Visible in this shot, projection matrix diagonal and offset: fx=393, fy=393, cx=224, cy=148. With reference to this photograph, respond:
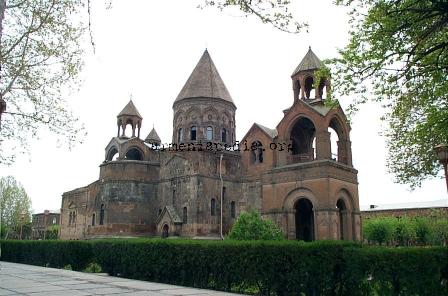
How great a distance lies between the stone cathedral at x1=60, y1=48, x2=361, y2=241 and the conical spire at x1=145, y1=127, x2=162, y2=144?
2.65 ft

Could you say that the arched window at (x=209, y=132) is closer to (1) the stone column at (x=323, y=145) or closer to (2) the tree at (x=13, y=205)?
(1) the stone column at (x=323, y=145)

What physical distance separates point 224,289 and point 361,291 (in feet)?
12.9

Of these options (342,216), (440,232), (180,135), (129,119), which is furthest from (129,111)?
(440,232)

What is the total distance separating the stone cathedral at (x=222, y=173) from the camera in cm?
2295

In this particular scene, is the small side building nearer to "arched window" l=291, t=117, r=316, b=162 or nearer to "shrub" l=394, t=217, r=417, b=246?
"arched window" l=291, t=117, r=316, b=162

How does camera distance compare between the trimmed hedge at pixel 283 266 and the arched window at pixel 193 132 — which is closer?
the trimmed hedge at pixel 283 266

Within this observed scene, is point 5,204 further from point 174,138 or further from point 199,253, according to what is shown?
point 199,253

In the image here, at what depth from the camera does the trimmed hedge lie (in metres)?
8.01

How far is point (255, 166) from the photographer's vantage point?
2720 centimetres

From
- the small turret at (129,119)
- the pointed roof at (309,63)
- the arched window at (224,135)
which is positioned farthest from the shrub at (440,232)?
the small turret at (129,119)

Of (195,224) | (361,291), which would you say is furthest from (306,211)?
(361,291)

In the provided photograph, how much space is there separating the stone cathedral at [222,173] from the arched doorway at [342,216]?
0.06m

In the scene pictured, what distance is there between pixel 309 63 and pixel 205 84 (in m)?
10.2

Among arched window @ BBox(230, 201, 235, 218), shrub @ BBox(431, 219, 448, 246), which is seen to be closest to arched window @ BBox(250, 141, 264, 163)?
arched window @ BBox(230, 201, 235, 218)
